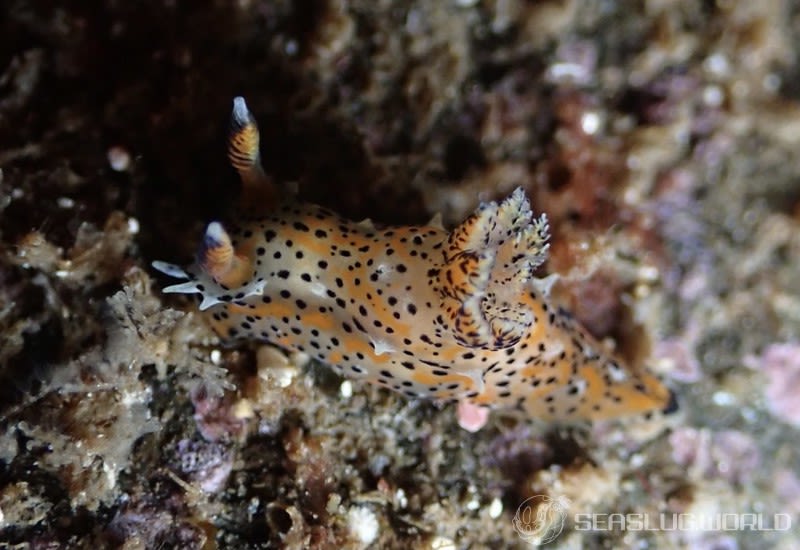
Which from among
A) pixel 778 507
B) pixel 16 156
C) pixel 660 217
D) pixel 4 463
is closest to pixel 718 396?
pixel 778 507

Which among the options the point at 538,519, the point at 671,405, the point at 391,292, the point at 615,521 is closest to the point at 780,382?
the point at 671,405

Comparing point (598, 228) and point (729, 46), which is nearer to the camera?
point (598, 228)

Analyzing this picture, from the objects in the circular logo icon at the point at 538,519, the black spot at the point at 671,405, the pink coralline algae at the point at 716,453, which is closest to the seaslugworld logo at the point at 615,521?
the circular logo icon at the point at 538,519

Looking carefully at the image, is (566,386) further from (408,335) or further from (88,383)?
(88,383)

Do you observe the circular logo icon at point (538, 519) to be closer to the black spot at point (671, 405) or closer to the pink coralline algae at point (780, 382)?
the black spot at point (671, 405)

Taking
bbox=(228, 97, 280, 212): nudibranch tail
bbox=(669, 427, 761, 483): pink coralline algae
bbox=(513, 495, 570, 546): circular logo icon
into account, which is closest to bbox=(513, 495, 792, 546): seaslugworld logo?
bbox=(513, 495, 570, 546): circular logo icon

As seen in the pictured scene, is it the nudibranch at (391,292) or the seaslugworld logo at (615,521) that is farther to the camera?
the seaslugworld logo at (615,521)
